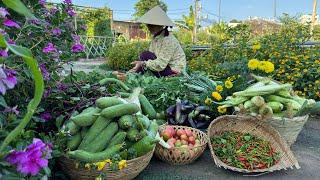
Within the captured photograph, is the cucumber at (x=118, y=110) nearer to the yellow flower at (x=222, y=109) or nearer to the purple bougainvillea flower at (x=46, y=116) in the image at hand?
the purple bougainvillea flower at (x=46, y=116)

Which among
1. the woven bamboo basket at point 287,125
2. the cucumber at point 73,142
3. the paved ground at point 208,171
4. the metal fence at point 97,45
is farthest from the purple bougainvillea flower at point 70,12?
the metal fence at point 97,45

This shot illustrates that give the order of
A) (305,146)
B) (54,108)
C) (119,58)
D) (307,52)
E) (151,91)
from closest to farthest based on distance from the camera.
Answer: (54,108) < (305,146) < (151,91) < (307,52) < (119,58)

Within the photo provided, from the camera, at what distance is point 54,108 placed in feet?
9.14

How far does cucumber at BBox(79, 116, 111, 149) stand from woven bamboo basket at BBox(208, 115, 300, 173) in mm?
930

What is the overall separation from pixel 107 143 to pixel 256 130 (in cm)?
148

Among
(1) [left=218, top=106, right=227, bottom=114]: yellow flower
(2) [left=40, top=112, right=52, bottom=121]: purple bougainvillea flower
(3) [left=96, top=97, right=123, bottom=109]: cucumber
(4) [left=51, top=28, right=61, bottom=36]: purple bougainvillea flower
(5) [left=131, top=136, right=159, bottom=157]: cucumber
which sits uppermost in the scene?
(4) [left=51, top=28, right=61, bottom=36]: purple bougainvillea flower

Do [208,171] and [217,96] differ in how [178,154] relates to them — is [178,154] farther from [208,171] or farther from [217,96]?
[217,96]

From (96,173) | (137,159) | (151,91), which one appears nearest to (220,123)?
(151,91)

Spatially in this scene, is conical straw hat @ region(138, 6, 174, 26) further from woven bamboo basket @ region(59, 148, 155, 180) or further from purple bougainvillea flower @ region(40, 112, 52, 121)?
woven bamboo basket @ region(59, 148, 155, 180)

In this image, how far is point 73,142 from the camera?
7.97 ft

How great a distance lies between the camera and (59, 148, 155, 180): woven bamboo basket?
2.30 meters

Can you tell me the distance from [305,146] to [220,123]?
999 mm

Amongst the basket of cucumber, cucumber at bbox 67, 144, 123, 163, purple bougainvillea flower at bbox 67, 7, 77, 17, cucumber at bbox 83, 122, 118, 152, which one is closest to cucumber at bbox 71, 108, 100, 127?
the basket of cucumber

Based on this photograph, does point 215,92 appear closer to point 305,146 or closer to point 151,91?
point 151,91
